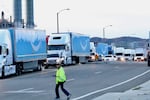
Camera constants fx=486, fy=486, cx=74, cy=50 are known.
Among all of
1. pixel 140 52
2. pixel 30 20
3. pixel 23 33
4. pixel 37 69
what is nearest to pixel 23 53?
pixel 23 33

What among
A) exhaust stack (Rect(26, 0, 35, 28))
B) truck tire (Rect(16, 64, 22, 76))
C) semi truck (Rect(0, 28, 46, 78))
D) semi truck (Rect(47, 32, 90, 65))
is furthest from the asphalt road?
exhaust stack (Rect(26, 0, 35, 28))

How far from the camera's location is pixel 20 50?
40719 millimetres

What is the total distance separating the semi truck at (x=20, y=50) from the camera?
123ft

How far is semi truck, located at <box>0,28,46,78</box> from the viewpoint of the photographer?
37531mm

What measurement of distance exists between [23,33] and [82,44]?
76.9 ft

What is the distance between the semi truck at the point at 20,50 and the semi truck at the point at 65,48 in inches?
265

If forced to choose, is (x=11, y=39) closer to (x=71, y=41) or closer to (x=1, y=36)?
(x=1, y=36)

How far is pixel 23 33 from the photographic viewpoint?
4162 cm

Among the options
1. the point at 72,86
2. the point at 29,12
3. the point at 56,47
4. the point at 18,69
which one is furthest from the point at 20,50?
the point at 29,12

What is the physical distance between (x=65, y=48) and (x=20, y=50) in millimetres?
15399

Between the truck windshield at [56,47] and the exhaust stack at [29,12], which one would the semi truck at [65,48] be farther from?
the exhaust stack at [29,12]

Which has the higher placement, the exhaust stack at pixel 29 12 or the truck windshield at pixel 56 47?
the exhaust stack at pixel 29 12

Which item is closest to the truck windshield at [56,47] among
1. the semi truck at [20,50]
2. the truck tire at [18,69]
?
the semi truck at [20,50]

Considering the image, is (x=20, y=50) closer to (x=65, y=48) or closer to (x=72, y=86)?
(x=72, y=86)
